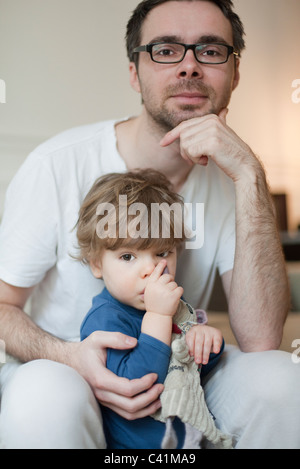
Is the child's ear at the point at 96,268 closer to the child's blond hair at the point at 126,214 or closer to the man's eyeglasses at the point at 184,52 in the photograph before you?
the child's blond hair at the point at 126,214

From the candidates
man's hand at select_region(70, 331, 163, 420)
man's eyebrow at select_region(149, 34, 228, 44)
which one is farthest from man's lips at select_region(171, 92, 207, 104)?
man's hand at select_region(70, 331, 163, 420)

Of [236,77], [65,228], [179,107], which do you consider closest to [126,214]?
[65,228]

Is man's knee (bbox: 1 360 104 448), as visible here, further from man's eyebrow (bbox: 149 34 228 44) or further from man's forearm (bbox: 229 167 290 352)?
man's eyebrow (bbox: 149 34 228 44)

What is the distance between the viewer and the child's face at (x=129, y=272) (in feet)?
2.49

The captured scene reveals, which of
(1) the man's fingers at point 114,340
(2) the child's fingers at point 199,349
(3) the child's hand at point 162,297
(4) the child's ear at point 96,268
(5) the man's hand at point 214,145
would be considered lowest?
(2) the child's fingers at point 199,349

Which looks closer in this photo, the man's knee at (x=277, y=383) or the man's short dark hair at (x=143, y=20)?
the man's knee at (x=277, y=383)

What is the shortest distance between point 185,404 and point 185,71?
0.67m

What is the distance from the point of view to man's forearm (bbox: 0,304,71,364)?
33.0 inches

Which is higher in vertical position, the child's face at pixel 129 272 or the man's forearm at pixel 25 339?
Result: the child's face at pixel 129 272

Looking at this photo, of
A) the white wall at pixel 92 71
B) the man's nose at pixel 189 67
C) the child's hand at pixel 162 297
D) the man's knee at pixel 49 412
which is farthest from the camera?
the white wall at pixel 92 71

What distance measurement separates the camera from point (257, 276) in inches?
34.3

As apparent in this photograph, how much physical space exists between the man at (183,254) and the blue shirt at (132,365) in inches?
0.9

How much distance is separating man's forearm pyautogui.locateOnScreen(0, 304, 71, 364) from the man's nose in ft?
2.01

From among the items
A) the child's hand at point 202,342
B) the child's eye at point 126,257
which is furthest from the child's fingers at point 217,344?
the child's eye at point 126,257
